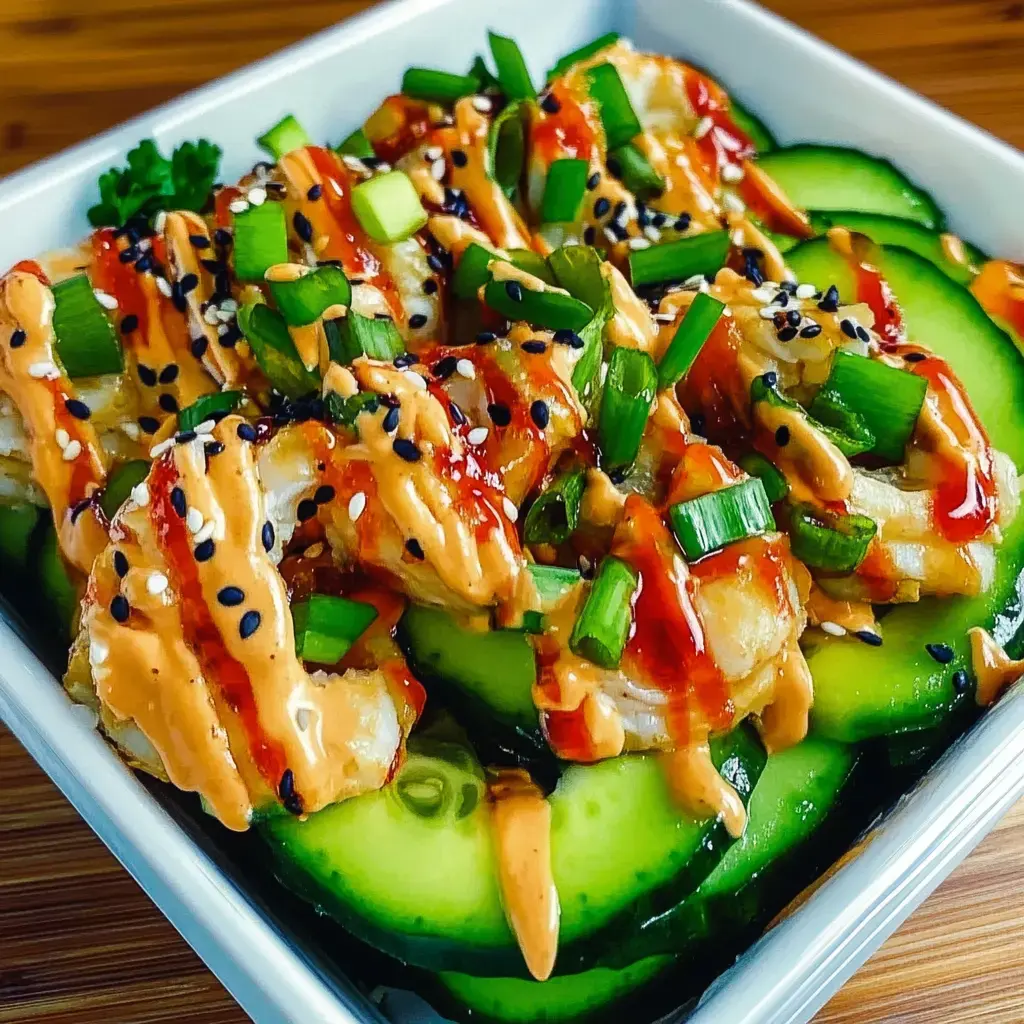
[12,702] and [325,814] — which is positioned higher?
[12,702]

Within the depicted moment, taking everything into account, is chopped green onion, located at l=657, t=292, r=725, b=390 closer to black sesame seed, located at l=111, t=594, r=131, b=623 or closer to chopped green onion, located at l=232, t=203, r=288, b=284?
chopped green onion, located at l=232, t=203, r=288, b=284

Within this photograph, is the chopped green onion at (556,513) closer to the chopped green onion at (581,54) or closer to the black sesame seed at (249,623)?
the black sesame seed at (249,623)

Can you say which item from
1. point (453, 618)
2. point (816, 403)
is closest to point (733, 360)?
point (816, 403)

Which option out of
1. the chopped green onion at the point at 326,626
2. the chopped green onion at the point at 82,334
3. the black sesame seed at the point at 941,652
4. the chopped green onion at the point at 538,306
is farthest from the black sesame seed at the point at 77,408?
the black sesame seed at the point at 941,652

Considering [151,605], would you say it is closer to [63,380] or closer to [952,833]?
[63,380]

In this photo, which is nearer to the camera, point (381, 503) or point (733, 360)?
point (381, 503)

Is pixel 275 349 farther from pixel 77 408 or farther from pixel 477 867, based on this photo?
pixel 477 867
